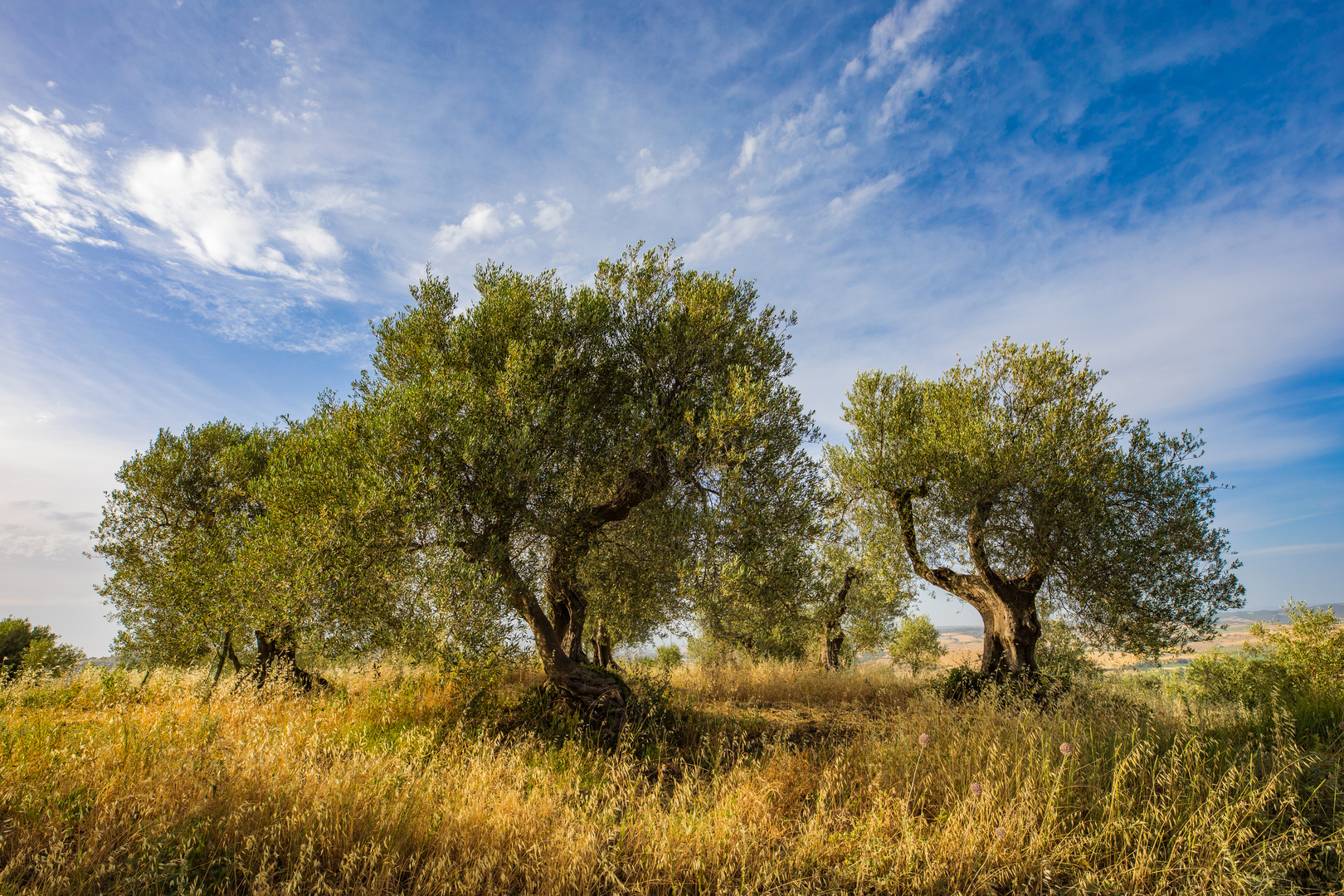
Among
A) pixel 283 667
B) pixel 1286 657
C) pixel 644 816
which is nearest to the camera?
pixel 644 816

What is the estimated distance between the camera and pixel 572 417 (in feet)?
34.3

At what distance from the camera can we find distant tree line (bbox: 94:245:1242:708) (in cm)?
888

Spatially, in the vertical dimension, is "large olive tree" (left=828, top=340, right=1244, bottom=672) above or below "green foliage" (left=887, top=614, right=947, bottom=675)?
above

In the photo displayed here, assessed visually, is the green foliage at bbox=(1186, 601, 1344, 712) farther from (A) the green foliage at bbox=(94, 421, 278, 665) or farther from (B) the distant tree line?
(A) the green foliage at bbox=(94, 421, 278, 665)

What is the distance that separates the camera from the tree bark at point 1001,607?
1469 cm

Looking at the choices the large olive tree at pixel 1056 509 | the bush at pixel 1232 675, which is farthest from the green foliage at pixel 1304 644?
the large olive tree at pixel 1056 509

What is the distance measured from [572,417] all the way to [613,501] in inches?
84.2

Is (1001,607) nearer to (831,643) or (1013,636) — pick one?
(1013,636)

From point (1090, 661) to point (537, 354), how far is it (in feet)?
93.7

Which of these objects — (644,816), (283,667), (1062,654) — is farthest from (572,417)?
(1062,654)

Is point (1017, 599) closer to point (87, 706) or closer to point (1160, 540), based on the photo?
point (1160, 540)

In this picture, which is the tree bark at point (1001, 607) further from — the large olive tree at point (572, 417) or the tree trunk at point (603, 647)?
the tree trunk at point (603, 647)

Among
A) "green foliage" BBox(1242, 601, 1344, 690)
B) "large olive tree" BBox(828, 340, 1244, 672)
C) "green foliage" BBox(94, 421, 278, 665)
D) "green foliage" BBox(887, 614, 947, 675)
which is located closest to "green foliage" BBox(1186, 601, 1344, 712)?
"green foliage" BBox(1242, 601, 1344, 690)

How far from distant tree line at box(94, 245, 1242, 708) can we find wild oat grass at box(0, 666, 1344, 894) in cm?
263
